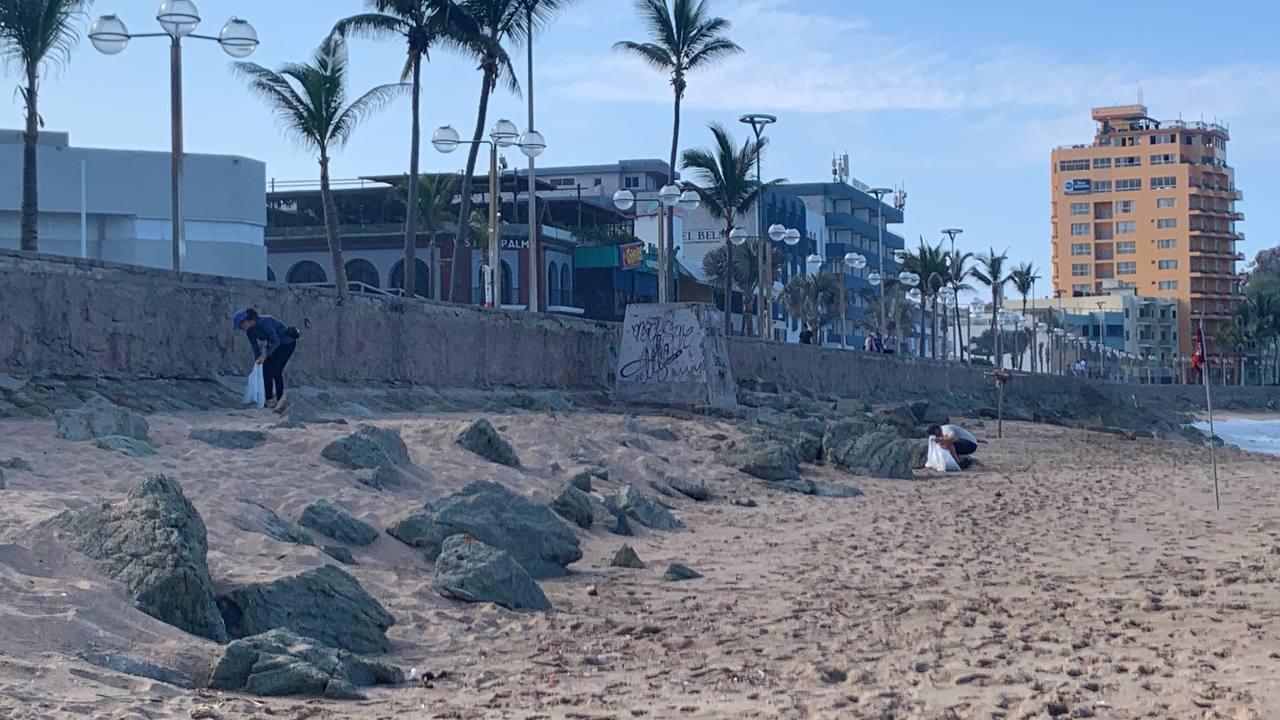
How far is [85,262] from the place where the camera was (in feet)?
47.3

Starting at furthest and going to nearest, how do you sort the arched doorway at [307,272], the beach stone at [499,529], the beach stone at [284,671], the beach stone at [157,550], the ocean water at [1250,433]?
the arched doorway at [307,272]
the ocean water at [1250,433]
the beach stone at [499,529]
the beach stone at [157,550]
the beach stone at [284,671]

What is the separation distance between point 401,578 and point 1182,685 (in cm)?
451

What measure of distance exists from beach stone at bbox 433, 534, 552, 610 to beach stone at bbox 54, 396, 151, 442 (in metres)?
3.22

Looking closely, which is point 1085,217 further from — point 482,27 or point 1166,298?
point 482,27

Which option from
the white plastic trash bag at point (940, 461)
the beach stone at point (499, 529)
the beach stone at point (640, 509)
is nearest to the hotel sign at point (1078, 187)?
the white plastic trash bag at point (940, 461)

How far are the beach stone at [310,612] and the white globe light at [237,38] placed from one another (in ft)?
39.4

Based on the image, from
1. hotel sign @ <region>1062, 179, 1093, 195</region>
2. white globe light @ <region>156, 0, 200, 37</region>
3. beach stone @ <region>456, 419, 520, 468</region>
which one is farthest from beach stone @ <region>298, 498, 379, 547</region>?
hotel sign @ <region>1062, 179, 1093, 195</region>

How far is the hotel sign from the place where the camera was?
433ft

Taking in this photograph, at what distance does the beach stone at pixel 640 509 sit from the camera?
484 inches

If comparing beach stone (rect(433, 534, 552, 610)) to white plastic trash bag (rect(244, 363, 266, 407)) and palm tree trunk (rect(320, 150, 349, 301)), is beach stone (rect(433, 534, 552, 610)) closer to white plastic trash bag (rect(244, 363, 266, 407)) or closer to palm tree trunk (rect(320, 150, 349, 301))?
white plastic trash bag (rect(244, 363, 266, 407))

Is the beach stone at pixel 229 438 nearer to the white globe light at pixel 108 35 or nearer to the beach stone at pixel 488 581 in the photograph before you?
the beach stone at pixel 488 581

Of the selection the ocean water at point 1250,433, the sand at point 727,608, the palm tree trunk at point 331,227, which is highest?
the palm tree trunk at point 331,227

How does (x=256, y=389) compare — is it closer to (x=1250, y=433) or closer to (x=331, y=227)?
(x=331, y=227)

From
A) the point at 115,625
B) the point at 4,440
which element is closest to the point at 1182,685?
the point at 115,625
